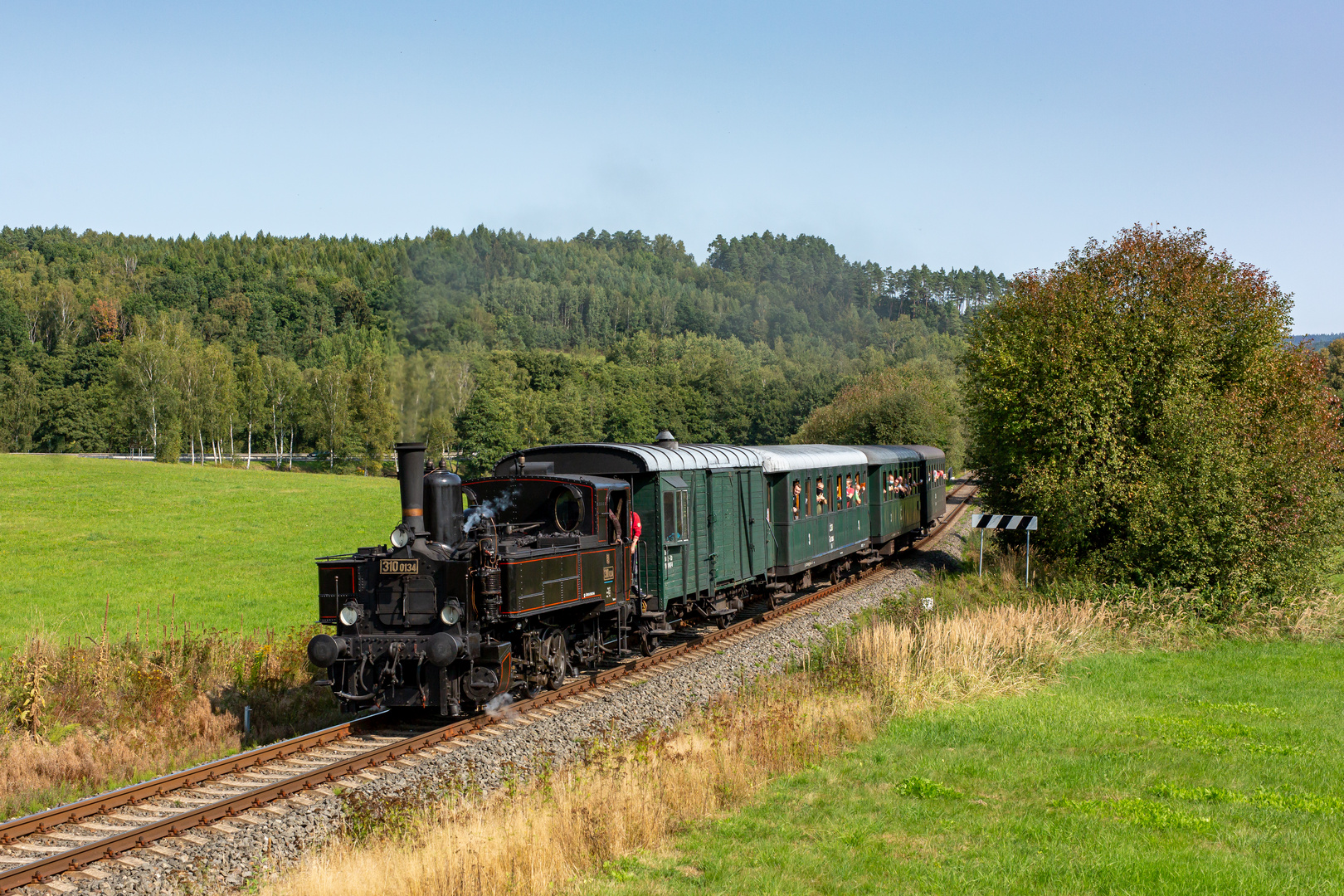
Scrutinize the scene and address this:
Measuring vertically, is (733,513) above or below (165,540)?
above

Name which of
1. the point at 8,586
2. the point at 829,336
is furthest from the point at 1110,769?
the point at 829,336

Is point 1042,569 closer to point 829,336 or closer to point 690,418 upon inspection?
point 690,418

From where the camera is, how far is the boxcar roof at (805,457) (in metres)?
17.9

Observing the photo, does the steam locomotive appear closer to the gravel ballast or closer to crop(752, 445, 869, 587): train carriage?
crop(752, 445, 869, 587): train carriage

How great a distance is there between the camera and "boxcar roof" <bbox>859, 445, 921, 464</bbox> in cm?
2447

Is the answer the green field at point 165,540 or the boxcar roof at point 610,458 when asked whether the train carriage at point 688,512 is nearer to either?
the boxcar roof at point 610,458

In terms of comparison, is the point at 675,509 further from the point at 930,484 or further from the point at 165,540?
the point at 165,540

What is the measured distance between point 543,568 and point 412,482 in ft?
5.82

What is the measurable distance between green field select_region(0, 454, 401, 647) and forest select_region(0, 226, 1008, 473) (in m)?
1.80

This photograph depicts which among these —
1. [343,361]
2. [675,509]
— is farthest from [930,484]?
[343,361]

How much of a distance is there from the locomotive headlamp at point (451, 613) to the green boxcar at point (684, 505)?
2828 millimetres

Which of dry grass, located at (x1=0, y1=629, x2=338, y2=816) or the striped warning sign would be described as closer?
dry grass, located at (x1=0, y1=629, x2=338, y2=816)

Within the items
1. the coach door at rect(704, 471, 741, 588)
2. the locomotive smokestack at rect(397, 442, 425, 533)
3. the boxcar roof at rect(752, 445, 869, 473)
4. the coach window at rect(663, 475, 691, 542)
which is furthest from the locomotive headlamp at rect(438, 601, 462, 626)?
the boxcar roof at rect(752, 445, 869, 473)

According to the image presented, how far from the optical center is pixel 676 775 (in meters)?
8.16
